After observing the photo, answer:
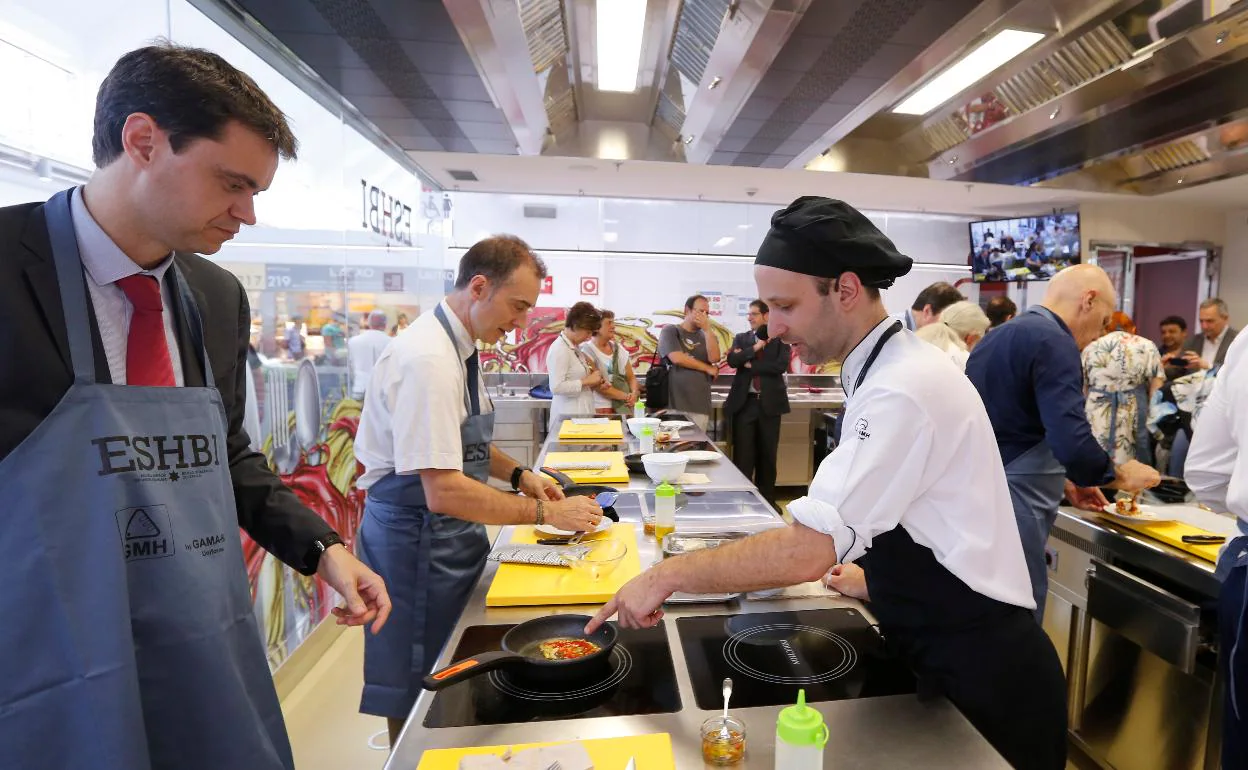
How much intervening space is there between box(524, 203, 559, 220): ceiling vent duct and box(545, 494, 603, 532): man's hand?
545 cm

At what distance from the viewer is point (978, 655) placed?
44.0 inches

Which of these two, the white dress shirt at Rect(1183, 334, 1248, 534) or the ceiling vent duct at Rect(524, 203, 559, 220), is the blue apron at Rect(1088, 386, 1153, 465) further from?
the ceiling vent duct at Rect(524, 203, 559, 220)

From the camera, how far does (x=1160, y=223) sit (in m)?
6.58

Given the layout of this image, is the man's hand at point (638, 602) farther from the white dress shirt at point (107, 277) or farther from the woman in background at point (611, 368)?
the woman in background at point (611, 368)

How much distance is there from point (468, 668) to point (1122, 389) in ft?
14.3

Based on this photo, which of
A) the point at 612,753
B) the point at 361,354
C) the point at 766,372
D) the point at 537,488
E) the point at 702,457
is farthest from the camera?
the point at 766,372

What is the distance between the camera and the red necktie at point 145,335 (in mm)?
1001

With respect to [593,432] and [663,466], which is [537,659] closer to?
[663,466]

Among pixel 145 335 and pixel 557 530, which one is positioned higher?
pixel 145 335

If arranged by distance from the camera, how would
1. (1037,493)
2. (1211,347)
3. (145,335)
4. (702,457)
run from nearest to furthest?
(145,335), (1037,493), (702,457), (1211,347)

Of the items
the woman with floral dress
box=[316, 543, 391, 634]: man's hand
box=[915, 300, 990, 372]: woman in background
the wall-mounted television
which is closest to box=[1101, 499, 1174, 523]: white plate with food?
box=[915, 300, 990, 372]: woman in background

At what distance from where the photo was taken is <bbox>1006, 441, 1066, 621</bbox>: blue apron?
242 cm

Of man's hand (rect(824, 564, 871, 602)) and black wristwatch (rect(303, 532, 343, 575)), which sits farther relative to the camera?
man's hand (rect(824, 564, 871, 602))

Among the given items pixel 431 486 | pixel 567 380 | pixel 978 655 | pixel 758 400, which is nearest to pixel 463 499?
pixel 431 486
